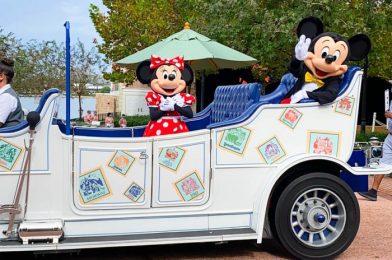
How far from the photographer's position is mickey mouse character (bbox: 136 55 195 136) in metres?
5.51

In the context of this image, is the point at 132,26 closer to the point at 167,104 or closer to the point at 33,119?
the point at 167,104

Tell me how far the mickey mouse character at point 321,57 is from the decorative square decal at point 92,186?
6.39ft

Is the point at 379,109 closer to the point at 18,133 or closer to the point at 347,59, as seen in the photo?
the point at 347,59

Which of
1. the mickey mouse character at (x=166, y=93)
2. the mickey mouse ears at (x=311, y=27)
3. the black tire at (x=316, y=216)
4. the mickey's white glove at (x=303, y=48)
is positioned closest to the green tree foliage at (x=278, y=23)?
the mickey mouse ears at (x=311, y=27)

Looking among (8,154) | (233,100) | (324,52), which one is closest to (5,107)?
(8,154)

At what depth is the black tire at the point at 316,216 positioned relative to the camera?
4980mm

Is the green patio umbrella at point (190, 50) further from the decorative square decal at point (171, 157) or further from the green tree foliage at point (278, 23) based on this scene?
Answer: the decorative square decal at point (171, 157)

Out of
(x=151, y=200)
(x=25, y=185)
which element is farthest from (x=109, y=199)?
(x=25, y=185)

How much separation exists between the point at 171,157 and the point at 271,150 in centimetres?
92

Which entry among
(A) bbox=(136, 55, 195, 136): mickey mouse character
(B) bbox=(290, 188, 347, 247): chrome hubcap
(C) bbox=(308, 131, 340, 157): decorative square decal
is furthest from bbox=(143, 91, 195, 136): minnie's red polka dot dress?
(B) bbox=(290, 188, 347, 247): chrome hubcap

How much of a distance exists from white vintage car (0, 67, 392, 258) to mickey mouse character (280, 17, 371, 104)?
4.4 inches

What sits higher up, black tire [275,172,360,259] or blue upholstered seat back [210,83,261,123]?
blue upholstered seat back [210,83,261,123]

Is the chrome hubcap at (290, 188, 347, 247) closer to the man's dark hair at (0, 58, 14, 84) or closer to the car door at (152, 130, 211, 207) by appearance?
the car door at (152, 130, 211, 207)

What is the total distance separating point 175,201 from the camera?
4.78m
